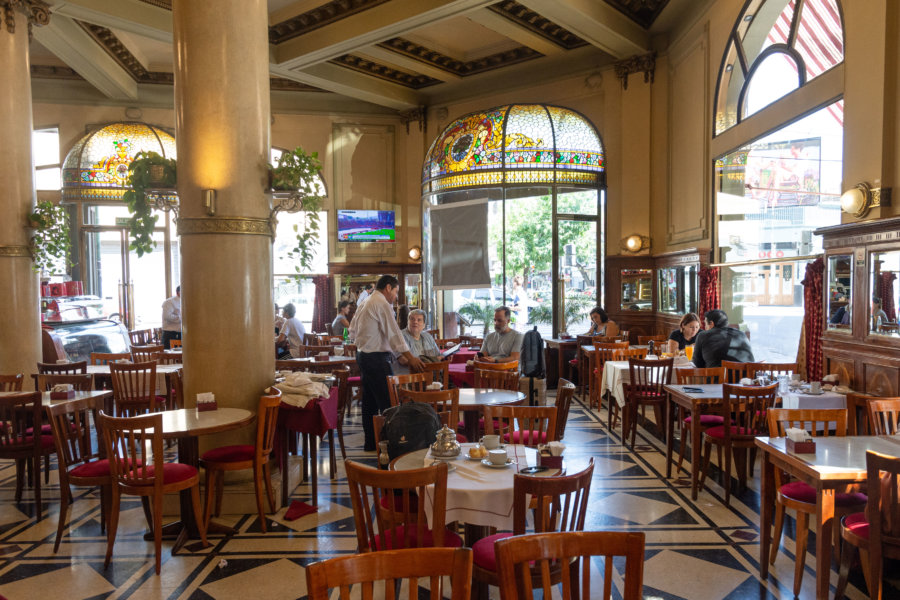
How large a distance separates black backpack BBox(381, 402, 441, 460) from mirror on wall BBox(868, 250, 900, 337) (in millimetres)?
3495

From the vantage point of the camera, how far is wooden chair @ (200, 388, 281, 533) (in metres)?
4.27

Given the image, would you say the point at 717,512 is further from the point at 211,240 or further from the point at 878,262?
the point at 211,240

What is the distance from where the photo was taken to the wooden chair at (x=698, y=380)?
5.34 meters

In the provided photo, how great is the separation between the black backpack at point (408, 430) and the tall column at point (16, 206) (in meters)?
5.54

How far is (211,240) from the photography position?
459 cm

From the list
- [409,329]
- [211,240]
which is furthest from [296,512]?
[409,329]

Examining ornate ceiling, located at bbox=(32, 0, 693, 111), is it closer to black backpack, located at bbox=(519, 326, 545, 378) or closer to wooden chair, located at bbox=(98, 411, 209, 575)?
black backpack, located at bbox=(519, 326, 545, 378)

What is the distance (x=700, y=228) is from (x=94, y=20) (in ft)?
29.1

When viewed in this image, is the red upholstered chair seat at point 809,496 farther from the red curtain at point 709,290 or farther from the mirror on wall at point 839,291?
the red curtain at point 709,290

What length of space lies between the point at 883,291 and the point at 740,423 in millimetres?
1433

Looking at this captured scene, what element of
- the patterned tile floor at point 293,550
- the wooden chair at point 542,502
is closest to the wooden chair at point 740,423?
the patterned tile floor at point 293,550

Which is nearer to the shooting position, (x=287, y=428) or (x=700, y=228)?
(x=287, y=428)

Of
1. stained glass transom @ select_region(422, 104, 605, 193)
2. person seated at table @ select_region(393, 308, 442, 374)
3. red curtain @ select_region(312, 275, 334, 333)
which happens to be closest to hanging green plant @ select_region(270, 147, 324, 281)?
person seated at table @ select_region(393, 308, 442, 374)

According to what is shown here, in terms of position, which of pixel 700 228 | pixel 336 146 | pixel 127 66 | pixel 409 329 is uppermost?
pixel 127 66
